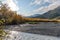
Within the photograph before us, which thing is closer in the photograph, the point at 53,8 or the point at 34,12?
the point at 34,12

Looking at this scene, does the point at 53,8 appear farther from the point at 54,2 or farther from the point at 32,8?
the point at 32,8

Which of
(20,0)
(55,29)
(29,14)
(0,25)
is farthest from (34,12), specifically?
(0,25)

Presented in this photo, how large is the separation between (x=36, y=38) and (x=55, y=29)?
4.18 feet

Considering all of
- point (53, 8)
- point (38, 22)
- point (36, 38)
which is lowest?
point (36, 38)

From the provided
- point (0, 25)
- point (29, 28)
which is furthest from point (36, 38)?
point (0, 25)

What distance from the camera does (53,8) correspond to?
766 cm

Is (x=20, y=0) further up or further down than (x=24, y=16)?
further up

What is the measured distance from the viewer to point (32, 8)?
741cm

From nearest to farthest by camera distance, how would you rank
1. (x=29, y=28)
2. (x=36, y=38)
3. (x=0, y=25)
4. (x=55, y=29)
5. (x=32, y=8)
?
(x=0, y=25)
(x=36, y=38)
(x=32, y=8)
(x=55, y=29)
(x=29, y=28)

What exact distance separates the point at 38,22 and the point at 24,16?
0.78 m

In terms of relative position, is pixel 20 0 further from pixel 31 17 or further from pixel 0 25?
pixel 0 25

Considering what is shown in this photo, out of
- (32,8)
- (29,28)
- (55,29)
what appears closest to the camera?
(32,8)

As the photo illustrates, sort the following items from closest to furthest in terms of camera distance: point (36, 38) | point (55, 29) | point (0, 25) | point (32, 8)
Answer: point (0, 25) < point (36, 38) < point (32, 8) < point (55, 29)

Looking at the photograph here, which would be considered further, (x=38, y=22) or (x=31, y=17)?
(x=38, y=22)
